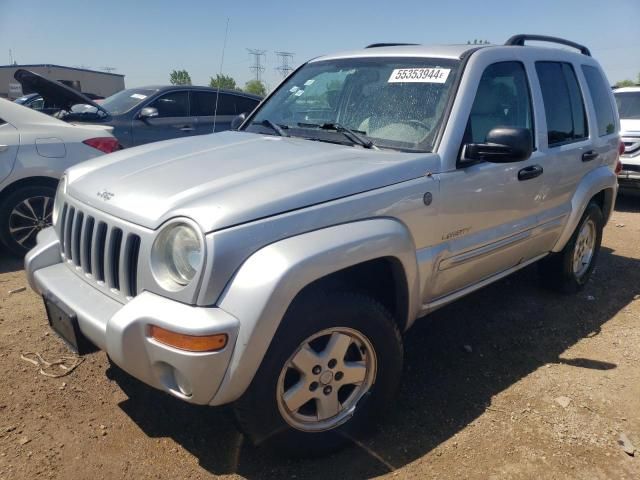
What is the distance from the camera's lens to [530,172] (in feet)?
10.9

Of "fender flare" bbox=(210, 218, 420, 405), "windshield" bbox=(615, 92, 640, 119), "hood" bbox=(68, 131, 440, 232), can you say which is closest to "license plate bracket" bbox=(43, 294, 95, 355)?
"hood" bbox=(68, 131, 440, 232)

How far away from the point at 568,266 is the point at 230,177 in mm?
3104

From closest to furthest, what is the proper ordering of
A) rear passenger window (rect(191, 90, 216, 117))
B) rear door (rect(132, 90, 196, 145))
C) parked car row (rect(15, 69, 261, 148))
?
parked car row (rect(15, 69, 261, 148)) < rear door (rect(132, 90, 196, 145)) < rear passenger window (rect(191, 90, 216, 117))

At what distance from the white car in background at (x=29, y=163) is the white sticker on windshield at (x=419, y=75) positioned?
3.22 m

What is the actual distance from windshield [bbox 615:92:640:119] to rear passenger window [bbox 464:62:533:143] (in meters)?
6.77

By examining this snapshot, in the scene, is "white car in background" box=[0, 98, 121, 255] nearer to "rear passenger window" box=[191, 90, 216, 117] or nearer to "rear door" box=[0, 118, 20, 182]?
"rear door" box=[0, 118, 20, 182]

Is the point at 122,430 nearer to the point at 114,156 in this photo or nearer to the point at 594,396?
the point at 114,156

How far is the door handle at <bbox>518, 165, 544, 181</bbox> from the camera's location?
3.25 meters

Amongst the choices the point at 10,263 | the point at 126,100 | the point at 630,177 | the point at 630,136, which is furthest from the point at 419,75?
the point at 630,136

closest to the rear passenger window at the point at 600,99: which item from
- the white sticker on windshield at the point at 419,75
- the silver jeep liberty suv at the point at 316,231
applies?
the silver jeep liberty suv at the point at 316,231

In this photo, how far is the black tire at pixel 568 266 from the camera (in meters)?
4.26

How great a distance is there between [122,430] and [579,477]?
2.15 m

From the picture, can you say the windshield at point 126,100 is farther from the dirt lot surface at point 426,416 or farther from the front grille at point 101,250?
the front grille at point 101,250

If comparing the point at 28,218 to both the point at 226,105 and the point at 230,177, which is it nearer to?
the point at 230,177
